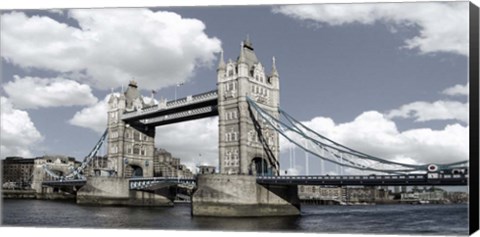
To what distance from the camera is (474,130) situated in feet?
71.0

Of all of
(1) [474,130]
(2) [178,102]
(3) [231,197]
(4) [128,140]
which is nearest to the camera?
(1) [474,130]

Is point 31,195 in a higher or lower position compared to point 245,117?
lower

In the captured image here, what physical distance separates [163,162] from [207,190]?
78780mm

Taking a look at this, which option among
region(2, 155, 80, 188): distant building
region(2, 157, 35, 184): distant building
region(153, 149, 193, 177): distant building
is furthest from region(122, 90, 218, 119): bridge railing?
region(153, 149, 193, 177): distant building

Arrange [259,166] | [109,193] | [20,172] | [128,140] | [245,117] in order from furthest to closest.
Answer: [20,172] → [128,140] → [109,193] → [259,166] → [245,117]

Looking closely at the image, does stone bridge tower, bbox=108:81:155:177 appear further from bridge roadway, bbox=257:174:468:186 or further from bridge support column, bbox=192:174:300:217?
bridge roadway, bbox=257:174:468:186

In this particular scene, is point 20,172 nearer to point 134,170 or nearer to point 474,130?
point 134,170

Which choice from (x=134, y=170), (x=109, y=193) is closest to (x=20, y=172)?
(x=134, y=170)

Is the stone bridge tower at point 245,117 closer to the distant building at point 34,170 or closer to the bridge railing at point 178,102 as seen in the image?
the bridge railing at point 178,102

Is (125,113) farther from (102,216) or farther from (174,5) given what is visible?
(174,5)

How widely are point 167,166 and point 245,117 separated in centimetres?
7055

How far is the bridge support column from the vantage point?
41750 mm

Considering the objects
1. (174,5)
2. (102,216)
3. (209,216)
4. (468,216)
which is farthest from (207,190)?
(468,216)

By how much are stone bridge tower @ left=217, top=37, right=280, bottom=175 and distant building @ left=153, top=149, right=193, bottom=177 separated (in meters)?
59.4
